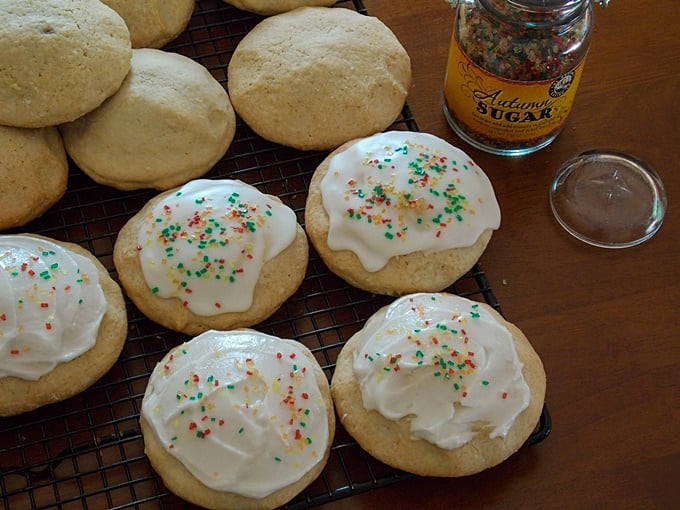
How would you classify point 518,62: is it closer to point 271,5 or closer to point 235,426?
point 271,5

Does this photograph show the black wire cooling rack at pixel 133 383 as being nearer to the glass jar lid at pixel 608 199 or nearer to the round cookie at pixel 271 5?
the round cookie at pixel 271 5

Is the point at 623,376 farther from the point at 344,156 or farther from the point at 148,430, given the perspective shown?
the point at 148,430

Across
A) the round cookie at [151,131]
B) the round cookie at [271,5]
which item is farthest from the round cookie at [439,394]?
the round cookie at [271,5]

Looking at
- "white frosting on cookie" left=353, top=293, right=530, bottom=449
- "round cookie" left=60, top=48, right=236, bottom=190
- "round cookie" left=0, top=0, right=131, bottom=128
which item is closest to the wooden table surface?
"white frosting on cookie" left=353, top=293, right=530, bottom=449

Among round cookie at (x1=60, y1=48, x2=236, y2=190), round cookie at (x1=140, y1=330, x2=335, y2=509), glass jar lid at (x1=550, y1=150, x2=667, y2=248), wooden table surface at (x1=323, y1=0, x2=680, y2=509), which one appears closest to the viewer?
round cookie at (x1=140, y1=330, x2=335, y2=509)

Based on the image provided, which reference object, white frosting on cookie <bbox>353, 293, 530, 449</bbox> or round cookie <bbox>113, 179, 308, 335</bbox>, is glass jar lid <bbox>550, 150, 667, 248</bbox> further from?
round cookie <bbox>113, 179, 308, 335</bbox>

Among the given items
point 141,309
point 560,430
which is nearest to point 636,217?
point 560,430
